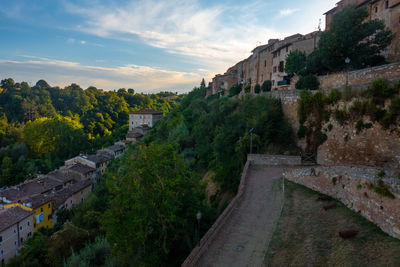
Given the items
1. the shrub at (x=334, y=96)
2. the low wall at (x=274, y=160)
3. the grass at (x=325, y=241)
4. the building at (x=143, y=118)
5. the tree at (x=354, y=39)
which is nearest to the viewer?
the grass at (x=325, y=241)

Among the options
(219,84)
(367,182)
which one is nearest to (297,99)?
(367,182)

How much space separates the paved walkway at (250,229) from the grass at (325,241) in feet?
1.43

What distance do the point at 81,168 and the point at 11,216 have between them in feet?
55.3

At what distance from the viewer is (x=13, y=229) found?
78.0 ft

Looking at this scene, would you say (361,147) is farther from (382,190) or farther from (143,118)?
(143,118)

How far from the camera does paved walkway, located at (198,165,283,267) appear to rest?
8203 millimetres

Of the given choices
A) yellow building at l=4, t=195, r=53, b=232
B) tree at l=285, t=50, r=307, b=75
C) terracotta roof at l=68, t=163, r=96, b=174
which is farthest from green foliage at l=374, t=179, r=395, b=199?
terracotta roof at l=68, t=163, r=96, b=174

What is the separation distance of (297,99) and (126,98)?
90637 mm

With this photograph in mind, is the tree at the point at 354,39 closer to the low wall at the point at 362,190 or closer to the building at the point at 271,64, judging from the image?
the building at the point at 271,64

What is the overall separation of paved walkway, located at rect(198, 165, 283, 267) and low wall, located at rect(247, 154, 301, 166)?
110 inches

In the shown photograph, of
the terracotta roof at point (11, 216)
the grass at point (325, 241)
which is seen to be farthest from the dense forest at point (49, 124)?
the grass at point (325, 241)

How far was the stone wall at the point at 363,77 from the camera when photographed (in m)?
13.5

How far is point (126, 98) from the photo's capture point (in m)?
99.7

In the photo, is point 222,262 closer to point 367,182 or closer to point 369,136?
point 367,182
